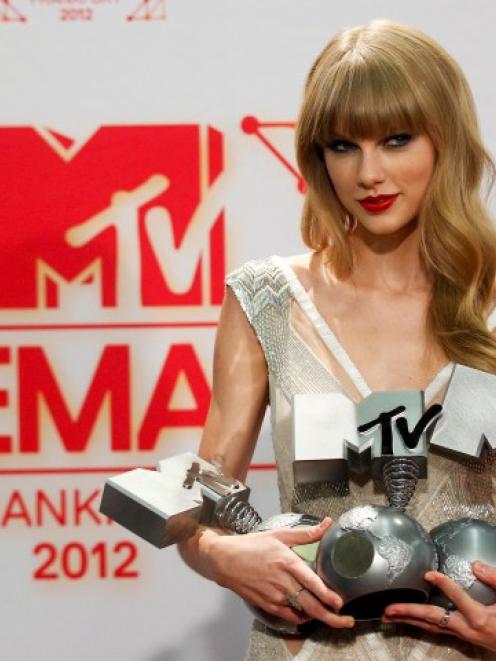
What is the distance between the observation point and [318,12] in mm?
2199

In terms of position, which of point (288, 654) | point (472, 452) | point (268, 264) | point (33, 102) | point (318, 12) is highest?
point (318, 12)

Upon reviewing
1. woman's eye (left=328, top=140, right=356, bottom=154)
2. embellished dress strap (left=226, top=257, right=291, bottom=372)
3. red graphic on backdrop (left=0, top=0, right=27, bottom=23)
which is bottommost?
embellished dress strap (left=226, top=257, right=291, bottom=372)

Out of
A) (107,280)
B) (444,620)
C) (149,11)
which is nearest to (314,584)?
(444,620)

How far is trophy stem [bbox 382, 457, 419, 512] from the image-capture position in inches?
61.4

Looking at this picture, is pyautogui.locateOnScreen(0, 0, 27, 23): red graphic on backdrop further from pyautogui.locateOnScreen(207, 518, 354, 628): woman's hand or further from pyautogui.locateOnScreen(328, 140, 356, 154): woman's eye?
pyautogui.locateOnScreen(207, 518, 354, 628): woman's hand

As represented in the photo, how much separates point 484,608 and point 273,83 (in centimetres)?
106

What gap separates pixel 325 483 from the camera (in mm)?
1659

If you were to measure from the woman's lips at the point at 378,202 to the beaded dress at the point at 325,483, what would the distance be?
0.56 ft

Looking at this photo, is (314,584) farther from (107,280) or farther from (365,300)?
(107,280)

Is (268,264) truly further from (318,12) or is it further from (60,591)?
(60,591)

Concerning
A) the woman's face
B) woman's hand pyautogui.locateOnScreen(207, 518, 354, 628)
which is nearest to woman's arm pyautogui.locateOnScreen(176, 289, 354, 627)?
woman's hand pyautogui.locateOnScreen(207, 518, 354, 628)

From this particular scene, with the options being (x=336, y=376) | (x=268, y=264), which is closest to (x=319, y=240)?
(x=268, y=264)

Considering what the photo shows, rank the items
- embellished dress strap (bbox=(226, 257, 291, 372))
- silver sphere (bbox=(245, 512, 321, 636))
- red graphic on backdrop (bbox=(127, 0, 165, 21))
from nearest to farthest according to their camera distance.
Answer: silver sphere (bbox=(245, 512, 321, 636)) → embellished dress strap (bbox=(226, 257, 291, 372)) → red graphic on backdrop (bbox=(127, 0, 165, 21))

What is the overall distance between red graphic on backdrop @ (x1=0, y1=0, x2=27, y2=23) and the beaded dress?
685 mm
